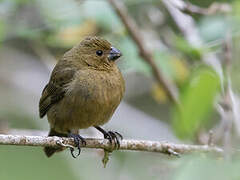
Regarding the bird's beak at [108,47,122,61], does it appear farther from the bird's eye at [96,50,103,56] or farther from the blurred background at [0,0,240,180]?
the blurred background at [0,0,240,180]

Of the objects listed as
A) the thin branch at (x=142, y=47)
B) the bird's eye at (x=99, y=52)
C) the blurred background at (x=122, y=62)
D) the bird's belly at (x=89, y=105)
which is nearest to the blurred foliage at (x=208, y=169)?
the blurred background at (x=122, y=62)

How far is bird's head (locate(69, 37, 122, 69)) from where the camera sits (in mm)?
3979

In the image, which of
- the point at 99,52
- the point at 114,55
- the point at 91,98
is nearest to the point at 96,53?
the point at 99,52

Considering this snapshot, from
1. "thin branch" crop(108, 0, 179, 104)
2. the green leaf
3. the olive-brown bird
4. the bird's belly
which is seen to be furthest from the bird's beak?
the green leaf

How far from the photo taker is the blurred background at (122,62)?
3965 millimetres

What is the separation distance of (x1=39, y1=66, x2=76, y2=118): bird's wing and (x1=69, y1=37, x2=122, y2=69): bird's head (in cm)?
19

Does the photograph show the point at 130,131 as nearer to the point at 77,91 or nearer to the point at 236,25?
the point at 77,91

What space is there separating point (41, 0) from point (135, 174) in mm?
2028

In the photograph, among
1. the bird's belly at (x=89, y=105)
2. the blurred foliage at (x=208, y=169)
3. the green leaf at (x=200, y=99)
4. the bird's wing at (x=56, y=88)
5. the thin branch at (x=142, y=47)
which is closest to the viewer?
the blurred foliage at (x=208, y=169)

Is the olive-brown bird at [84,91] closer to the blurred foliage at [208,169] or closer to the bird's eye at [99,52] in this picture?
the bird's eye at [99,52]

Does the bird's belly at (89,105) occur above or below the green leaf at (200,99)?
above

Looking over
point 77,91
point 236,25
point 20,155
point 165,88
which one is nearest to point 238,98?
point 236,25

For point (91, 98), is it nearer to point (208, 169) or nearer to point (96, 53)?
point (96, 53)

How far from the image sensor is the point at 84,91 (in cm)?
362
